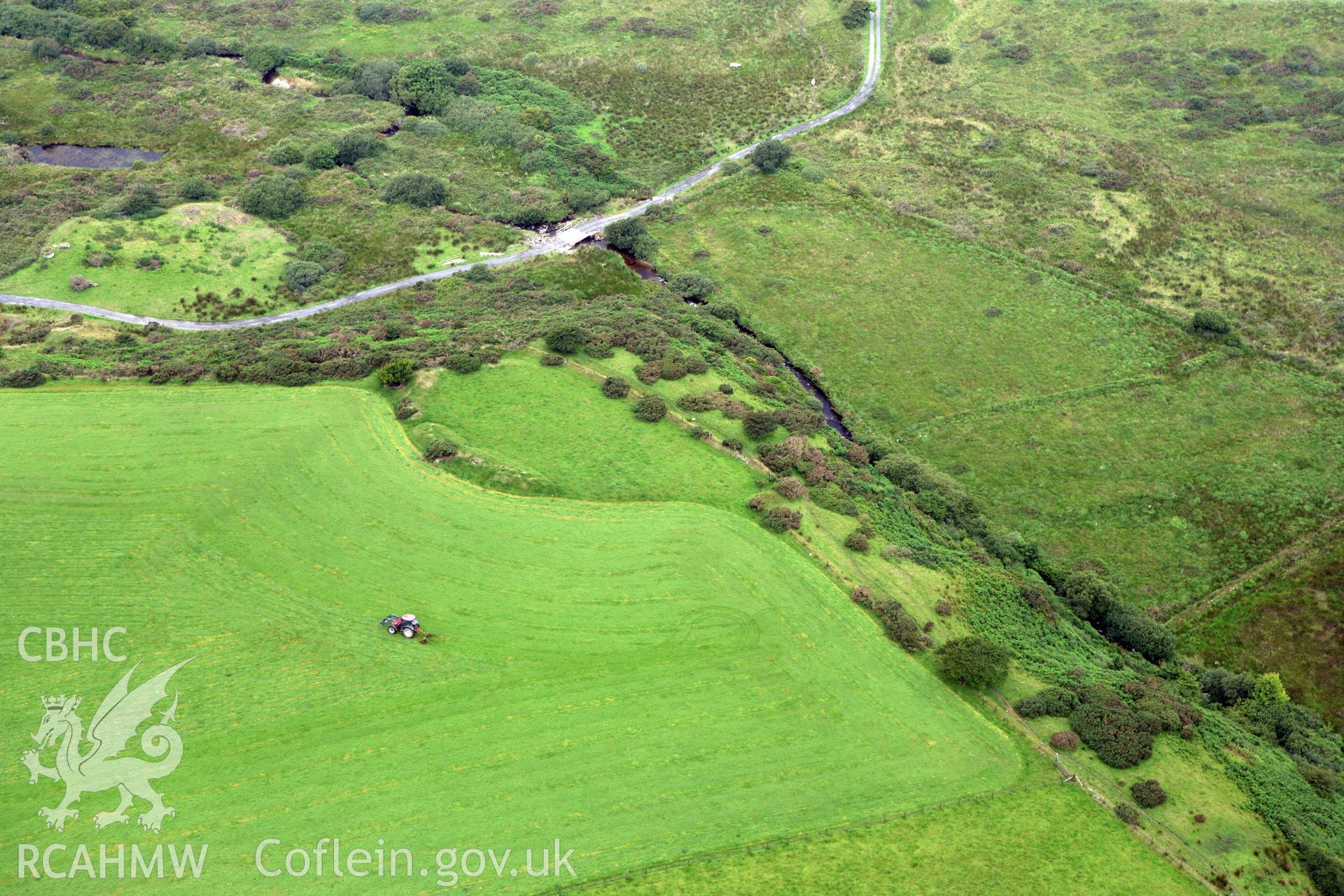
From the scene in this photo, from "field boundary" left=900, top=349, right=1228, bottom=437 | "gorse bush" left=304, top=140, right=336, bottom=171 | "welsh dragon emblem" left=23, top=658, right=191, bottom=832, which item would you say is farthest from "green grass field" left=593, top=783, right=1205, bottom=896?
"gorse bush" left=304, top=140, right=336, bottom=171

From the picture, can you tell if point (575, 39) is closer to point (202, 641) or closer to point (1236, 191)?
point (1236, 191)

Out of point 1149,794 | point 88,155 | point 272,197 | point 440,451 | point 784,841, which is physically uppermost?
point 272,197

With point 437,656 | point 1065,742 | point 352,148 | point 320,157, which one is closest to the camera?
point 1065,742

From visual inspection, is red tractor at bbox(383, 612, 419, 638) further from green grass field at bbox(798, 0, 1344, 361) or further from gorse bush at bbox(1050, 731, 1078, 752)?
green grass field at bbox(798, 0, 1344, 361)

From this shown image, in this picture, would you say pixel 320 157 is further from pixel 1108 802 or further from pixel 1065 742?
pixel 1108 802

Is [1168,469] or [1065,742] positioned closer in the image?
[1065,742]

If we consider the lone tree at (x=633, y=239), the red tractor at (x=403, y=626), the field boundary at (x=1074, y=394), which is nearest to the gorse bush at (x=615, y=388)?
the field boundary at (x=1074, y=394)

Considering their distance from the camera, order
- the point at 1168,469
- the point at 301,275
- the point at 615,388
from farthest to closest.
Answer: the point at 301,275
the point at 1168,469
the point at 615,388

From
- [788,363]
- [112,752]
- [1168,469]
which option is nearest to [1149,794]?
[1168,469]
